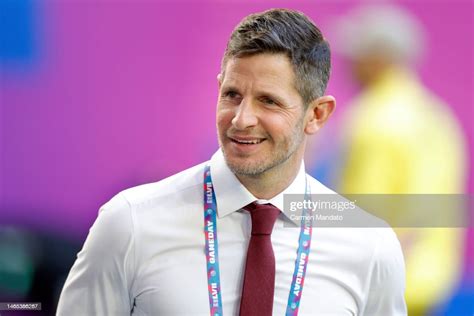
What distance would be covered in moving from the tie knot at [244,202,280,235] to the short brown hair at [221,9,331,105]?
0.29m

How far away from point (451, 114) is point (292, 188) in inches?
66.5

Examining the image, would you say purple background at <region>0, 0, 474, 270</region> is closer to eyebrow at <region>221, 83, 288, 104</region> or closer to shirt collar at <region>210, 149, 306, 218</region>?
shirt collar at <region>210, 149, 306, 218</region>

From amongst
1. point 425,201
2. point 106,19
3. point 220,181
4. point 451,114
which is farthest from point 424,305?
point 106,19

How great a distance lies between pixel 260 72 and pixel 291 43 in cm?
13

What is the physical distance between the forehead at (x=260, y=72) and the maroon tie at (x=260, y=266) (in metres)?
0.30

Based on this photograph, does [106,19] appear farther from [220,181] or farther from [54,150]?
[220,181]

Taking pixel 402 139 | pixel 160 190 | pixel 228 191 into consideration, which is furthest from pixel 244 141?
pixel 402 139

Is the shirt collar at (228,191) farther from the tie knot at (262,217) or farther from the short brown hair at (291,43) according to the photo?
the short brown hair at (291,43)

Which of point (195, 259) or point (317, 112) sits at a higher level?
point (317, 112)

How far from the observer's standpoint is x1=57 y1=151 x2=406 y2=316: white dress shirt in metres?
1.84

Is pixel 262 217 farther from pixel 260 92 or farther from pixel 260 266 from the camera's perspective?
pixel 260 92

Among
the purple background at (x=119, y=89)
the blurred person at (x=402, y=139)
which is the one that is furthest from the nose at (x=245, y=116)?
the purple background at (x=119, y=89)

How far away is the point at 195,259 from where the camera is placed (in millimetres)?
1872

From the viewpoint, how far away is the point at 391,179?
3061mm
